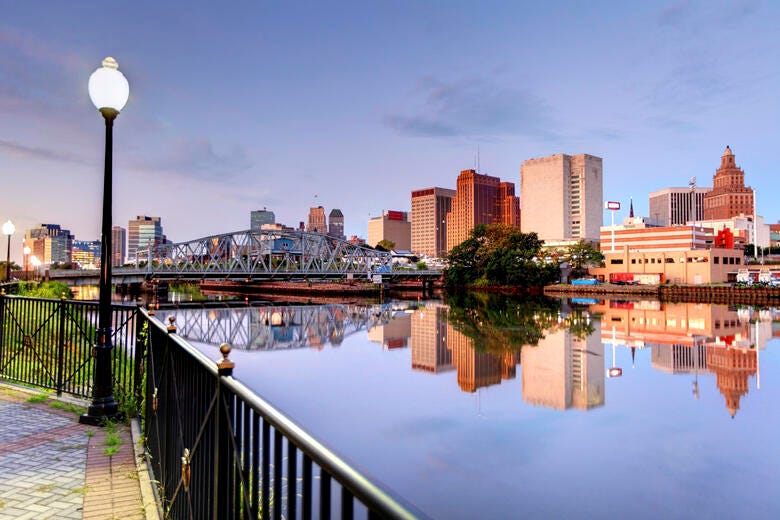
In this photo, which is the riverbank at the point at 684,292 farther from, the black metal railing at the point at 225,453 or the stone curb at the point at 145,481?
the black metal railing at the point at 225,453

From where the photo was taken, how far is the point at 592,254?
10575 centimetres

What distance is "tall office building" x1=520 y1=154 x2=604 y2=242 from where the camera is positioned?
183625 millimetres

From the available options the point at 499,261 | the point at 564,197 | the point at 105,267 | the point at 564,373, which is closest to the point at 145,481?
the point at 105,267

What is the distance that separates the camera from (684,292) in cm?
8119

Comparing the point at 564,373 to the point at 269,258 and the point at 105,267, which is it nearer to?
the point at 105,267

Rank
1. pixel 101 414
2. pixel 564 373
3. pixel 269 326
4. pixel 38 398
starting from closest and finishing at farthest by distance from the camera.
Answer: pixel 101 414, pixel 38 398, pixel 564 373, pixel 269 326

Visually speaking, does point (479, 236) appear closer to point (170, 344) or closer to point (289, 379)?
point (289, 379)

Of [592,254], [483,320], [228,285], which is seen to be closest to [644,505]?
[483,320]

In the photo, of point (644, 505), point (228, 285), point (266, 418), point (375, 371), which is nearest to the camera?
point (266, 418)

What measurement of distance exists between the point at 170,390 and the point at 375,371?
18.5 m

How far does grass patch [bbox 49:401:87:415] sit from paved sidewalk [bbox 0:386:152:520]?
0.62 ft

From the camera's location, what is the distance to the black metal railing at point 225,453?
1.87 metres

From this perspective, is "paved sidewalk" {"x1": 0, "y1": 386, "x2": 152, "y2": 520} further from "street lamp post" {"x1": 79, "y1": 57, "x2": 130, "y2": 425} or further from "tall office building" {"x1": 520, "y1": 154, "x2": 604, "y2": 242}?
"tall office building" {"x1": 520, "y1": 154, "x2": 604, "y2": 242}

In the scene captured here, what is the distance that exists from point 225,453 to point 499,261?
325 ft
